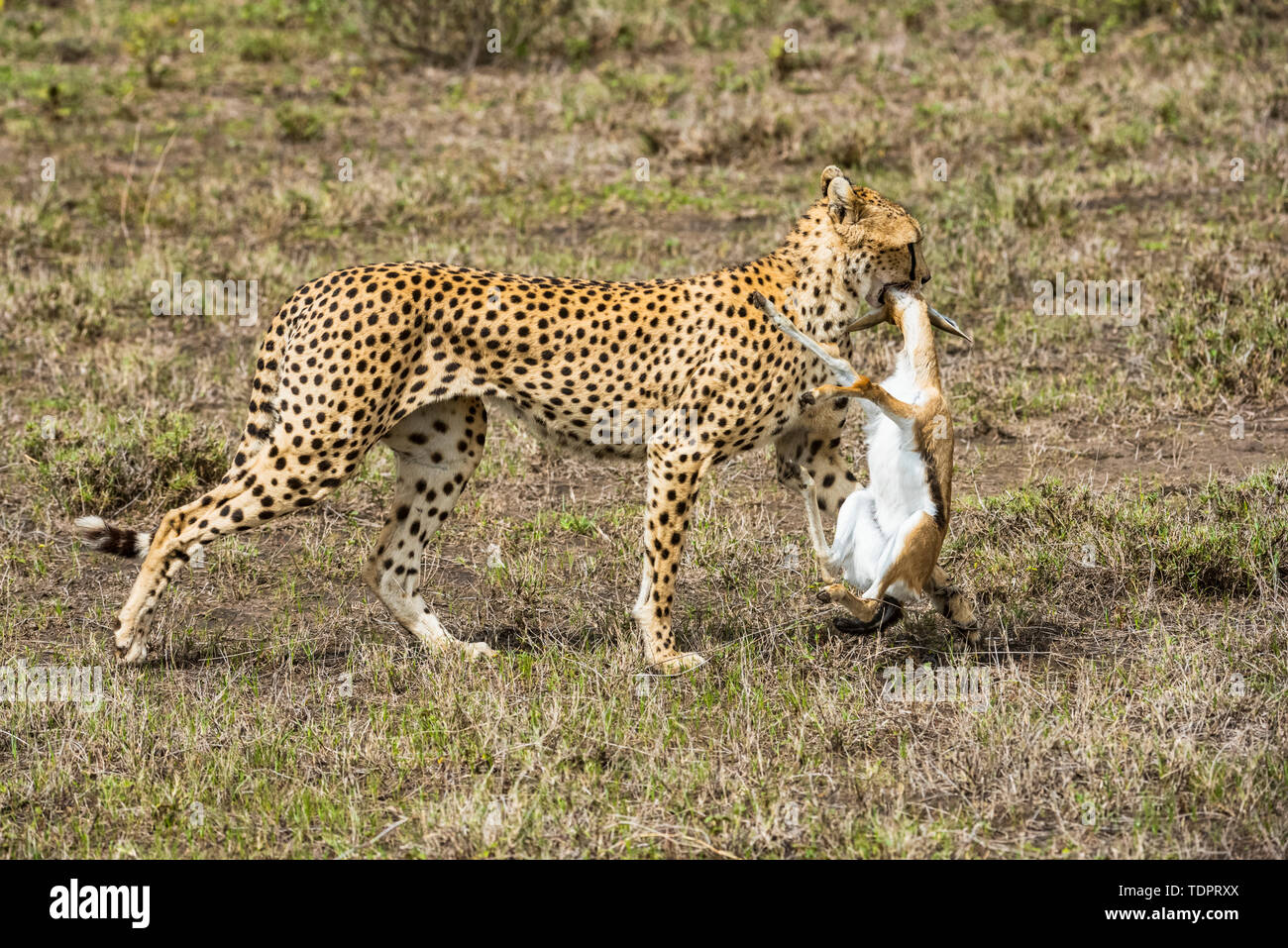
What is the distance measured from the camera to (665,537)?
506 centimetres

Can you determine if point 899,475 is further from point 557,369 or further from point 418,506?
point 418,506

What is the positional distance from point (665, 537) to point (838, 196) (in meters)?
1.20

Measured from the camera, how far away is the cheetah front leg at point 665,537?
198 inches

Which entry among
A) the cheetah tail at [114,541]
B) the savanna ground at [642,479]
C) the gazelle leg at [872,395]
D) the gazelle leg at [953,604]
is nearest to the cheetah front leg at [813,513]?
the savanna ground at [642,479]

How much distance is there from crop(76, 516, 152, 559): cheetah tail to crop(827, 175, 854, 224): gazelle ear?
242 centimetres

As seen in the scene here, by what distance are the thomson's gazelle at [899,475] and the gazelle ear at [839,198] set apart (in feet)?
1.19

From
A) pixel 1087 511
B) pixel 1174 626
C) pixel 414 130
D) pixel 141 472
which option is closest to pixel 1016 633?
pixel 1174 626

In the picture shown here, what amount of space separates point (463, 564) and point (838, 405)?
5.40 feet

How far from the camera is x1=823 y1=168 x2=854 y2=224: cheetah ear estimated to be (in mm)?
4961

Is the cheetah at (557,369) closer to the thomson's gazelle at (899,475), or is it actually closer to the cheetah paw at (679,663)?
the cheetah paw at (679,663)

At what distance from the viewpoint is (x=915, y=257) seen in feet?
16.8
